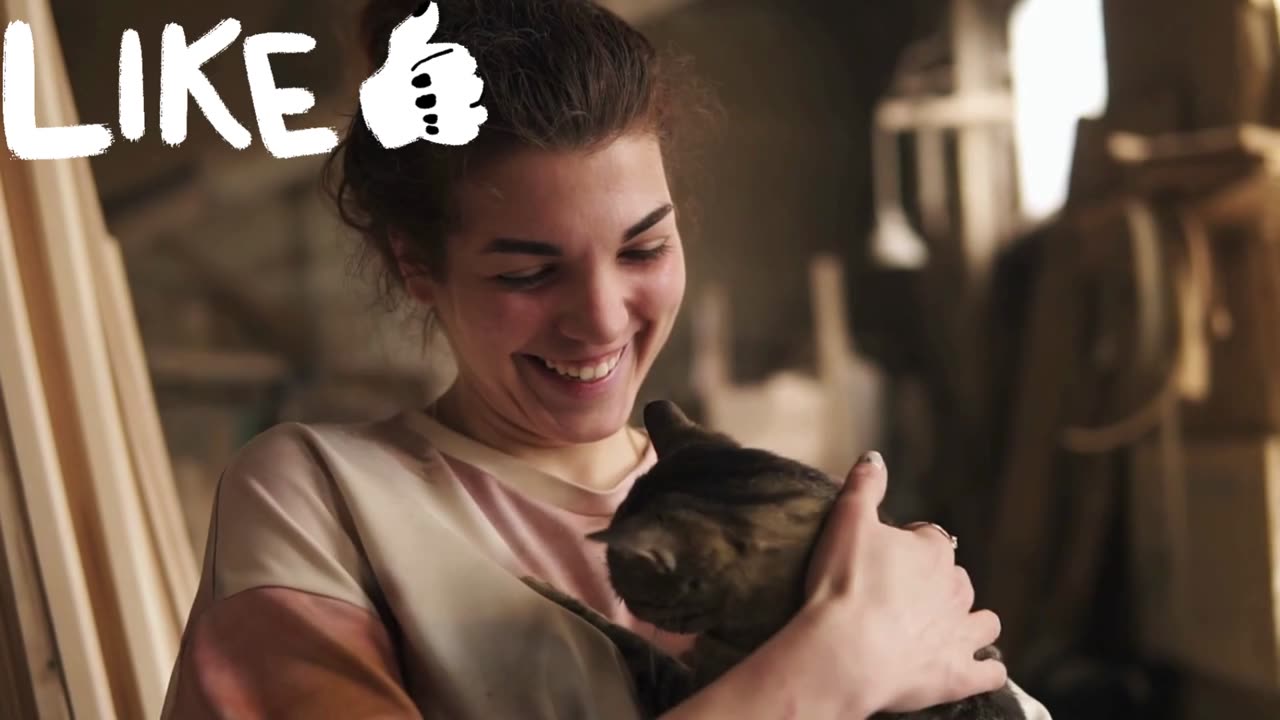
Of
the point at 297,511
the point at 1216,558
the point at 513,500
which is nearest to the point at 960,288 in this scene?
the point at 1216,558

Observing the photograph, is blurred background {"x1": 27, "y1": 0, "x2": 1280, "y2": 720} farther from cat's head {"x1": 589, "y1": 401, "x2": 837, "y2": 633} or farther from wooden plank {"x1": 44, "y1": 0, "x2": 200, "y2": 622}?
cat's head {"x1": 589, "y1": 401, "x2": 837, "y2": 633}

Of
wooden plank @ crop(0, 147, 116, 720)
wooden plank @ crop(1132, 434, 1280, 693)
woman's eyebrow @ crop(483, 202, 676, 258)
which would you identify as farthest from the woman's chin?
wooden plank @ crop(1132, 434, 1280, 693)

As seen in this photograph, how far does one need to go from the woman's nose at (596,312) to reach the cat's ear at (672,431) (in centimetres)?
6

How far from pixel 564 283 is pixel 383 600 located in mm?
203

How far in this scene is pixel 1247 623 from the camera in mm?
1934

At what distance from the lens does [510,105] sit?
632 mm

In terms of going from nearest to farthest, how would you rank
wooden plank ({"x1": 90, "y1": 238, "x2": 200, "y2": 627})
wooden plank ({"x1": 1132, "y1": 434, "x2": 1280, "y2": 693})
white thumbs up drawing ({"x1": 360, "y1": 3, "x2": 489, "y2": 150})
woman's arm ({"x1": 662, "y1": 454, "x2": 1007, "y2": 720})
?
woman's arm ({"x1": 662, "y1": 454, "x2": 1007, "y2": 720}), white thumbs up drawing ({"x1": 360, "y1": 3, "x2": 489, "y2": 150}), wooden plank ({"x1": 90, "y1": 238, "x2": 200, "y2": 627}), wooden plank ({"x1": 1132, "y1": 434, "x2": 1280, "y2": 693})

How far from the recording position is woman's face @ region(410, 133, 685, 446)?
0.62 m

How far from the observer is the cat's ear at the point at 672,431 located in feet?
A: 2.18

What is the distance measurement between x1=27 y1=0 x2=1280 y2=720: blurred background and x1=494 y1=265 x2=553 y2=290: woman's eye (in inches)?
8.3

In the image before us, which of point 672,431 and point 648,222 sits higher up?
point 648,222

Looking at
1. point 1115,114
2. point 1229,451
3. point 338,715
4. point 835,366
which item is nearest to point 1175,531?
point 1229,451

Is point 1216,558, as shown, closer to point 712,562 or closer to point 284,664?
point 712,562

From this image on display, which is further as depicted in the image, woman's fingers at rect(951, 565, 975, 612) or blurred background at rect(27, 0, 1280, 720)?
blurred background at rect(27, 0, 1280, 720)
